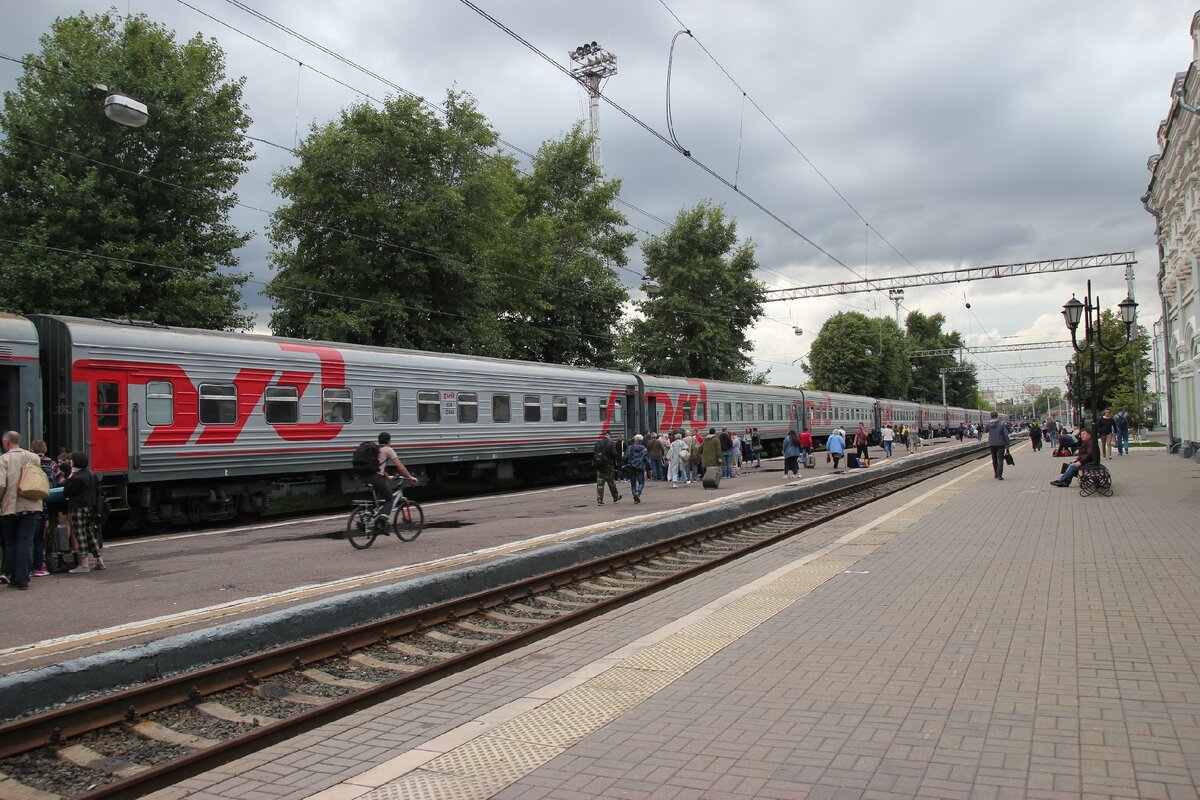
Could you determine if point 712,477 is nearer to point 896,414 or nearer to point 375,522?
point 375,522

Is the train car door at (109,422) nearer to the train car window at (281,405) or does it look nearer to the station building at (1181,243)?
the train car window at (281,405)

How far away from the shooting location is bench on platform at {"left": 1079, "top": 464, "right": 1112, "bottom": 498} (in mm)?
17062

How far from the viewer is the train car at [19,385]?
1265cm

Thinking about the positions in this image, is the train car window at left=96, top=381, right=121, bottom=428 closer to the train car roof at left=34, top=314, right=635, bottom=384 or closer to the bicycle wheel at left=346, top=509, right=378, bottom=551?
the train car roof at left=34, top=314, right=635, bottom=384

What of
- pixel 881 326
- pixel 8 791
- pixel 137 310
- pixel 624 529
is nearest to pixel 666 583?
pixel 624 529

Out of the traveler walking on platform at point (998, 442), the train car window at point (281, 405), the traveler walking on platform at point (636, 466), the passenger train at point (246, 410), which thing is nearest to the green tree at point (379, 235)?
the passenger train at point (246, 410)

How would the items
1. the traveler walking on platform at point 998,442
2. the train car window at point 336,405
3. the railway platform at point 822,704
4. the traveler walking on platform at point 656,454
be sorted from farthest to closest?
the traveler walking on platform at point 656,454 < the traveler walking on platform at point 998,442 < the train car window at point 336,405 < the railway platform at point 822,704

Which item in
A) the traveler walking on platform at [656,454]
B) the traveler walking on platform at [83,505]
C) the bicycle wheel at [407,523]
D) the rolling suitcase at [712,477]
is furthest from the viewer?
the traveler walking on platform at [656,454]

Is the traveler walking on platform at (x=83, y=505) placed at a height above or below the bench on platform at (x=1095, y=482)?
above

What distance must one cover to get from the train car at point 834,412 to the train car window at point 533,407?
2103cm

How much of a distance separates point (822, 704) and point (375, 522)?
25.9 feet

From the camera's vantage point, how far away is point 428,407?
19.7 meters

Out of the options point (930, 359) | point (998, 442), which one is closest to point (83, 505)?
point (998, 442)

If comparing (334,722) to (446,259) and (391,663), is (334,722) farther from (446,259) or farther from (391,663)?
(446,259)
